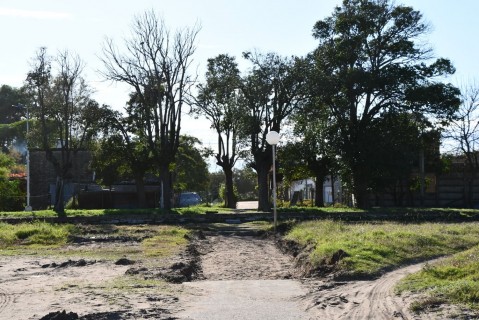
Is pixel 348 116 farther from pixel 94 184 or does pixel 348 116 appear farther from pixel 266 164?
pixel 94 184

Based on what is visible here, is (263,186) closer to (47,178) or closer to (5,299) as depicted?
(47,178)

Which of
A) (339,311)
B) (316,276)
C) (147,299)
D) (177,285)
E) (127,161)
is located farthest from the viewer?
(127,161)

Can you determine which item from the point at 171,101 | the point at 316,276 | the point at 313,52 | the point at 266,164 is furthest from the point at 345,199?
the point at 316,276

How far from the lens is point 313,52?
43.6 m

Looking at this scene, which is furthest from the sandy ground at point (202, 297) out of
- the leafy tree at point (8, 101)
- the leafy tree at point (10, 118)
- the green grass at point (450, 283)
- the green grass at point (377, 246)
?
the leafy tree at point (8, 101)

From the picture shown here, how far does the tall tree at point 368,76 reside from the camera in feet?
133

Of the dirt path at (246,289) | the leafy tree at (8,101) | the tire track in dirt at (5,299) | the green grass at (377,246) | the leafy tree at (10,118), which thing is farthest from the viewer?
the leafy tree at (8,101)

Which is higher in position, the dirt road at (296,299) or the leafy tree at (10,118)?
the leafy tree at (10,118)

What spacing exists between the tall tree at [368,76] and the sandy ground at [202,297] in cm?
2743

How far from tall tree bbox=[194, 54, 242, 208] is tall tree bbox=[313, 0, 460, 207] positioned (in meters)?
6.26

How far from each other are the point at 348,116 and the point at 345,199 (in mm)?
12614

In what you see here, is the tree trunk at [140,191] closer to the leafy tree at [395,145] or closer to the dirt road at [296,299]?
the leafy tree at [395,145]

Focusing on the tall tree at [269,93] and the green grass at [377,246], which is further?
the tall tree at [269,93]

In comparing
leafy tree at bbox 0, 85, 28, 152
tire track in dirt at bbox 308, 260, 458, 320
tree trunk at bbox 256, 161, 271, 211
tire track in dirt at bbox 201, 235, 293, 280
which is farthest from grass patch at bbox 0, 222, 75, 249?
leafy tree at bbox 0, 85, 28, 152
